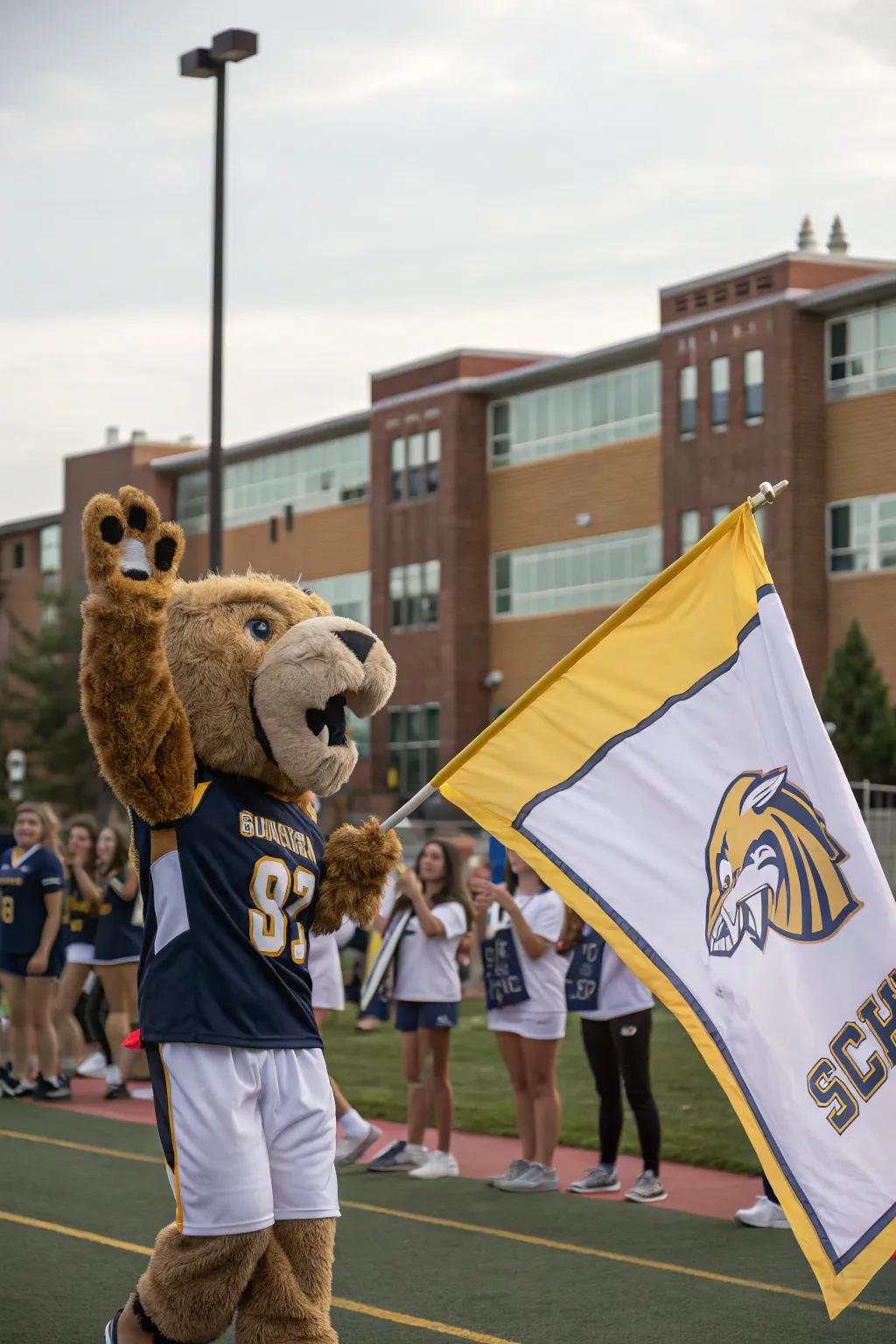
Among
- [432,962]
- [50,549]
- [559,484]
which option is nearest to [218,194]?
[432,962]

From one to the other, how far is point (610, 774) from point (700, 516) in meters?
34.6

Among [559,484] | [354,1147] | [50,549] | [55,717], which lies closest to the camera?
[354,1147]

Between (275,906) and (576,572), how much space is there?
38973 millimetres

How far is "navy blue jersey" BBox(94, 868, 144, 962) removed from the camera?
12633 mm

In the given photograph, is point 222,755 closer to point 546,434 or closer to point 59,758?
Answer: point 546,434

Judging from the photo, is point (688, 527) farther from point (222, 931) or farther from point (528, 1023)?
point (222, 931)

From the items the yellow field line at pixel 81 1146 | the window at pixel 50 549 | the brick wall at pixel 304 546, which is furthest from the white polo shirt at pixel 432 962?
the window at pixel 50 549

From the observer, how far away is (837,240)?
41.8m

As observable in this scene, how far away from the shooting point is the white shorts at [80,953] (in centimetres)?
1300

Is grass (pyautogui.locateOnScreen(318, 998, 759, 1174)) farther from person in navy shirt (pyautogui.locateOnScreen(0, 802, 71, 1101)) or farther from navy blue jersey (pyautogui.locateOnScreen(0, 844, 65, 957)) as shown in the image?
navy blue jersey (pyautogui.locateOnScreen(0, 844, 65, 957))

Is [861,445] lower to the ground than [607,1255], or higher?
higher

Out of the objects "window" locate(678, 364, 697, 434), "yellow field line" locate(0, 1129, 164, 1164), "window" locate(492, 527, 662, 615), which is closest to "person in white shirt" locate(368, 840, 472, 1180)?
"yellow field line" locate(0, 1129, 164, 1164)

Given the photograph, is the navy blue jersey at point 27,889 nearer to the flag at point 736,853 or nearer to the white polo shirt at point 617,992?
the white polo shirt at point 617,992

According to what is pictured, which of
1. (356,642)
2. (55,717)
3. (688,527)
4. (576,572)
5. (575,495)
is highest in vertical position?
(575,495)
